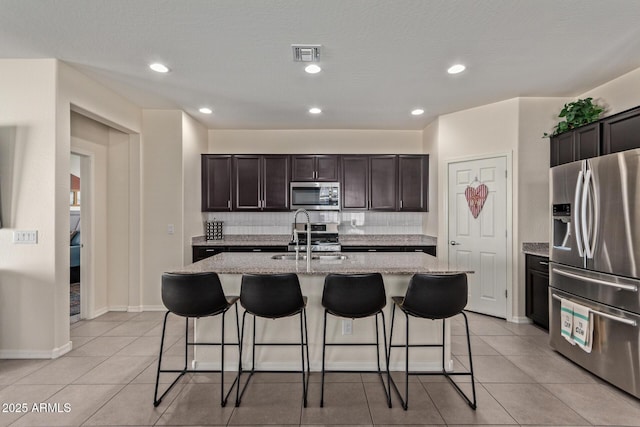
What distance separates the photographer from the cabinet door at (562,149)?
11.3 feet

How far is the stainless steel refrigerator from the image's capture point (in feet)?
7.47

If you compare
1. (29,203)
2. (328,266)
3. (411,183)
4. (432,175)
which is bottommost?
(328,266)

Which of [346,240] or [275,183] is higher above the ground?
[275,183]

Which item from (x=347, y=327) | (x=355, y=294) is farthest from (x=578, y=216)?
(x=347, y=327)

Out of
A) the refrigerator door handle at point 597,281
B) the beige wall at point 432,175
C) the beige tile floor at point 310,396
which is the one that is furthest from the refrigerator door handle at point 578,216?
the beige wall at point 432,175

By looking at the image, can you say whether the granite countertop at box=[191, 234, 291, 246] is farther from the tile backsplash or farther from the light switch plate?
the light switch plate

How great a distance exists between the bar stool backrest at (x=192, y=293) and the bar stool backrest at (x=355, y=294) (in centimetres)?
81

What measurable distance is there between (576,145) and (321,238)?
3.33 meters

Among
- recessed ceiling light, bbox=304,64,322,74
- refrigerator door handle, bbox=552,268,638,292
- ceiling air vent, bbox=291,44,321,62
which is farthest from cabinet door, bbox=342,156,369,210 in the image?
refrigerator door handle, bbox=552,268,638,292

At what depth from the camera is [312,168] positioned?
5.13 meters

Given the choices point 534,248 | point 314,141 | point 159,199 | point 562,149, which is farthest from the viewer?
point 314,141

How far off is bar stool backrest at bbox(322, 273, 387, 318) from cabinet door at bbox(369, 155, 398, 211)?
9.62 feet

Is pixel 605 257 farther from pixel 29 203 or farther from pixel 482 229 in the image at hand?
pixel 29 203

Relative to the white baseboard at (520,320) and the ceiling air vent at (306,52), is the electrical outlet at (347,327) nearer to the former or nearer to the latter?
the ceiling air vent at (306,52)
